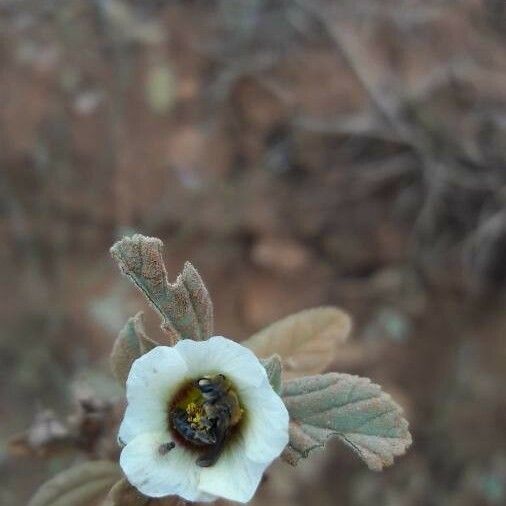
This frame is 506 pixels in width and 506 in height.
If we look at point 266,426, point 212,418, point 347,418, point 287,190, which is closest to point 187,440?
point 212,418

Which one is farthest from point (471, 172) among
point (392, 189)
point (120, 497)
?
point (120, 497)

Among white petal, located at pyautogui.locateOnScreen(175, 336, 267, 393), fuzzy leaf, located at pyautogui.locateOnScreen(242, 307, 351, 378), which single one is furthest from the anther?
fuzzy leaf, located at pyautogui.locateOnScreen(242, 307, 351, 378)

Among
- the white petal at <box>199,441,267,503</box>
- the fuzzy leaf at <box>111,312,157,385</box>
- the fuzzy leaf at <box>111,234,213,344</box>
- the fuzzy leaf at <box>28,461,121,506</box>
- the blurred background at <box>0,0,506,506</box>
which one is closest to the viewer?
the white petal at <box>199,441,267,503</box>

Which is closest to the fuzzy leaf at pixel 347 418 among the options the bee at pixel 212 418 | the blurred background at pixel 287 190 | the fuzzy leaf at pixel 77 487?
the bee at pixel 212 418

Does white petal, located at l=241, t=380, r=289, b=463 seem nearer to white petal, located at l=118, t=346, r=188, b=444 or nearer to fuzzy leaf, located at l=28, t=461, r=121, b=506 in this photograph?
white petal, located at l=118, t=346, r=188, b=444

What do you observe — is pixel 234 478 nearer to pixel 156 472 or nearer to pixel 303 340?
pixel 156 472

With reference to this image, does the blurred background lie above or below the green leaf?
below

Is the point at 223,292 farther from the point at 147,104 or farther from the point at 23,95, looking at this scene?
the point at 23,95
